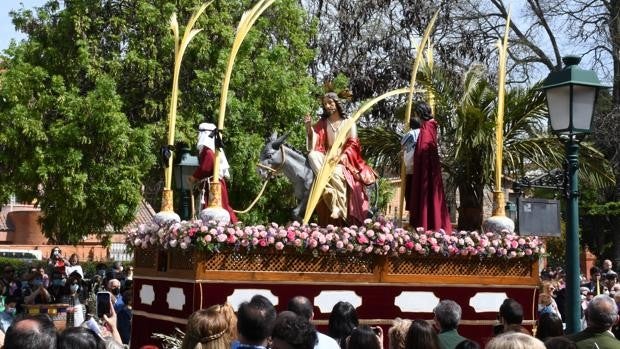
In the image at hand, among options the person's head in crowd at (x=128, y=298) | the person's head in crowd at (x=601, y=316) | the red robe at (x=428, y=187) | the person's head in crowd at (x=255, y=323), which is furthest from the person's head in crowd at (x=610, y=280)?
the person's head in crowd at (x=255, y=323)

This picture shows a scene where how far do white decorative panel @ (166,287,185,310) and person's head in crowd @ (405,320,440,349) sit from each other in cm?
657

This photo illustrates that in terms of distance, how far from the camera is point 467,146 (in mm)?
16375

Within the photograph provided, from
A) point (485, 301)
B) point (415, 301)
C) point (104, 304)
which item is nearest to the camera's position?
point (104, 304)

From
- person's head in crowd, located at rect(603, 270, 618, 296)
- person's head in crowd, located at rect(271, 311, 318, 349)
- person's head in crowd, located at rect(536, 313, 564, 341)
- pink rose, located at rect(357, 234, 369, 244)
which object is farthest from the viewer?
person's head in crowd, located at rect(603, 270, 618, 296)

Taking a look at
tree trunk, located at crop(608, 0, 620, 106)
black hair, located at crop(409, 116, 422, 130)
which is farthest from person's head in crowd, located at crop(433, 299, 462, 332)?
tree trunk, located at crop(608, 0, 620, 106)

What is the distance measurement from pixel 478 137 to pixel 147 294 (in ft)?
18.8

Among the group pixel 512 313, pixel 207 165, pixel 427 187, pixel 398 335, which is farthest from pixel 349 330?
pixel 207 165

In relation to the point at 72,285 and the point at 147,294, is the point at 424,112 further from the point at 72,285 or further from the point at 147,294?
the point at 72,285

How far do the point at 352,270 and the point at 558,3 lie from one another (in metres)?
24.1

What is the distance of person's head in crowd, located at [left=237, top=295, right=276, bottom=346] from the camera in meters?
6.16

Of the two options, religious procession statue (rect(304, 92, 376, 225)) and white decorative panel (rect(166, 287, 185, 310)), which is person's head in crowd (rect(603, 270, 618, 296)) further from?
white decorative panel (rect(166, 287, 185, 310))

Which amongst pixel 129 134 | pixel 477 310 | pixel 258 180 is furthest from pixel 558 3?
pixel 477 310

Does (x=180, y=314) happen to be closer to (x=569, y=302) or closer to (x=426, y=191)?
(x=426, y=191)

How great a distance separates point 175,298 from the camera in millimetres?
13391
